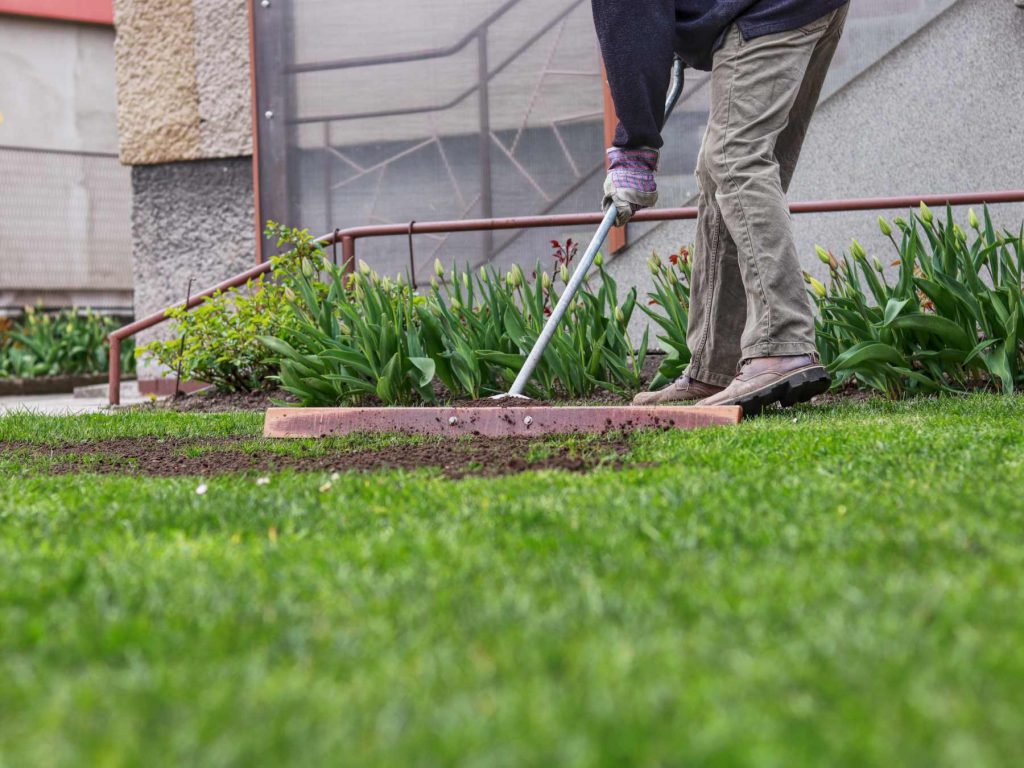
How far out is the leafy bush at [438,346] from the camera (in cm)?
449

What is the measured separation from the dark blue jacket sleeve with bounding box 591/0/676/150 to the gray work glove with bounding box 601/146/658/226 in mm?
160

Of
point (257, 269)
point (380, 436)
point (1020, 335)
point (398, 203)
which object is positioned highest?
point (398, 203)

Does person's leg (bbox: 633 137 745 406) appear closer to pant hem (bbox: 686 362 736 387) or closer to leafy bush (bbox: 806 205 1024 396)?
pant hem (bbox: 686 362 736 387)

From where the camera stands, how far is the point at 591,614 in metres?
1.34

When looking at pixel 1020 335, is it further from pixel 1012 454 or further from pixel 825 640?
pixel 825 640

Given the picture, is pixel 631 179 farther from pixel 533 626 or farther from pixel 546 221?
pixel 533 626

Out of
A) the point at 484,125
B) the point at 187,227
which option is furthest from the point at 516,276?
the point at 187,227

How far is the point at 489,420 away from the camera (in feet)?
12.1

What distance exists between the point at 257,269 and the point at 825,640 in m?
5.69

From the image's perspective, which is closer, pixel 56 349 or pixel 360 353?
pixel 360 353

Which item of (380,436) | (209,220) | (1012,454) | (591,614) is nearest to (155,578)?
(591,614)

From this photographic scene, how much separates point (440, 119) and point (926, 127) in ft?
10.3

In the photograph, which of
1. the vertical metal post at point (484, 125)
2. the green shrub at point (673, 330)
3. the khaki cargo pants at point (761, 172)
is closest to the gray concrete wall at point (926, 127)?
the green shrub at point (673, 330)

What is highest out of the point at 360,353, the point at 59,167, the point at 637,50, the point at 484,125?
the point at 59,167
